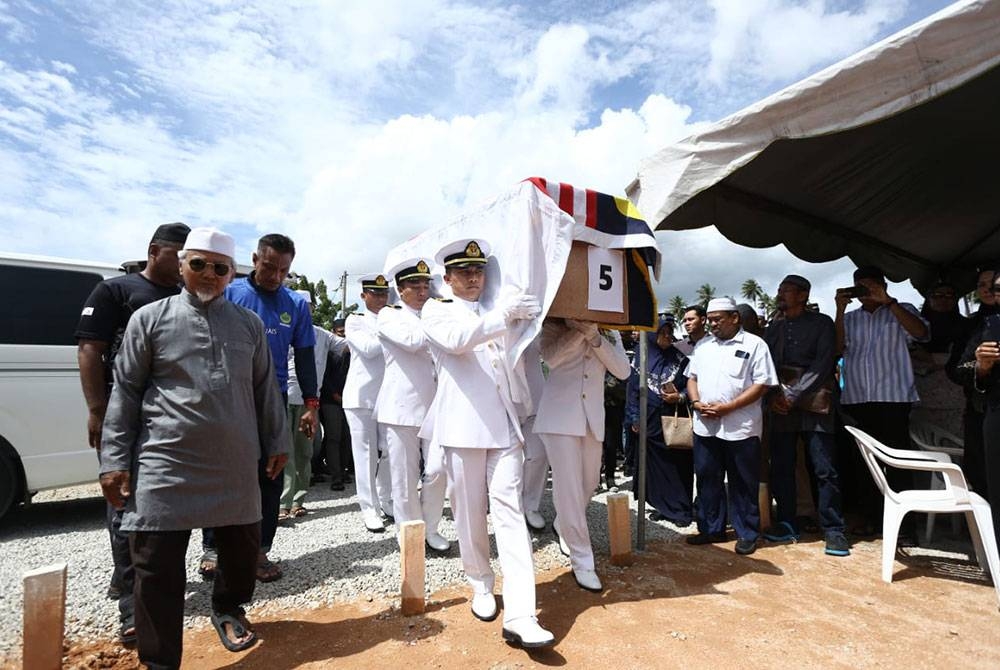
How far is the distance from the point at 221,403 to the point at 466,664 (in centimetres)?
163

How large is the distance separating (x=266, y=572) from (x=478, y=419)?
189cm

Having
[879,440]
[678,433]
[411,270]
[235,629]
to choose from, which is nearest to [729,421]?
[678,433]

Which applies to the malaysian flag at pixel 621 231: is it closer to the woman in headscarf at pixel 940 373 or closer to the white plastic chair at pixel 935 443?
the white plastic chair at pixel 935 443

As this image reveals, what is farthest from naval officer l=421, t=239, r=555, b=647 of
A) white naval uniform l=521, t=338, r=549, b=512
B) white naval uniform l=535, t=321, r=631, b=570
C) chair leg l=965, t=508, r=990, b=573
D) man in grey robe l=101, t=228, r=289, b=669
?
chair leg l=965, t=508, r=990, b=573

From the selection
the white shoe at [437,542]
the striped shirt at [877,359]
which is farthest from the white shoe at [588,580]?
the striped shirt at [877,359]

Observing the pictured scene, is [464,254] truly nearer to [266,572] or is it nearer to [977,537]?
[266,572]

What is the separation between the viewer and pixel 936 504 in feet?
11.7

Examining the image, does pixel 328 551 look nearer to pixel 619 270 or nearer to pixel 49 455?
pixel 49 455

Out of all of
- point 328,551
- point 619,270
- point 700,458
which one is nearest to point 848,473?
point 700,458

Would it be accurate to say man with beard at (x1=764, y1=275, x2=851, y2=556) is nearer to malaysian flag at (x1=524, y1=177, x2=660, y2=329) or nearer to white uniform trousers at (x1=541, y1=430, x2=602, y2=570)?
malaysian flag at (x1=524, y1=177, x2=660, y2=329)

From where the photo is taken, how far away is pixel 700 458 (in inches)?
175

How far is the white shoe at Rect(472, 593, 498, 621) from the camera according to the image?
2.94 meters

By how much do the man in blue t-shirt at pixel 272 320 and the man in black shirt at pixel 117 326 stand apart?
0.52 m

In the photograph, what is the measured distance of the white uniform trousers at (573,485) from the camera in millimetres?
3414
